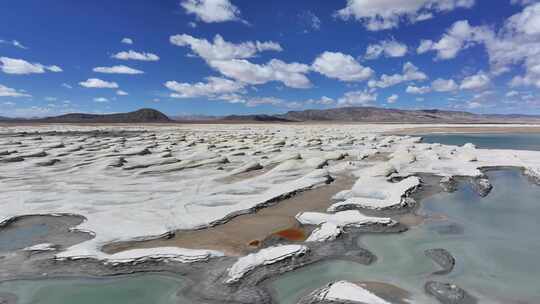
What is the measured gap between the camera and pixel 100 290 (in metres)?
5.77

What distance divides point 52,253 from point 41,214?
3.35m

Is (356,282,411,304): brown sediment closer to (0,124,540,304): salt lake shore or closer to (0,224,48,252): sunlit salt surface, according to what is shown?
(0,124,540,304): salt lake shore

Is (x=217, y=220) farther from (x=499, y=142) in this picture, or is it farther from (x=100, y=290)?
(x=499, y=142)

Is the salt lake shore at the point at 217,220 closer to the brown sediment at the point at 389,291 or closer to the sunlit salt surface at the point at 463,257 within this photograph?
the brown sediment at the point at 389,291

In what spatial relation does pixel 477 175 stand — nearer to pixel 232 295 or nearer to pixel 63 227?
pixel 232 295

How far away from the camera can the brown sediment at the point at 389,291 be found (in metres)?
5.34

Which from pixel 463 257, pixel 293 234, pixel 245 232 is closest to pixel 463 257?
pixel 463 257

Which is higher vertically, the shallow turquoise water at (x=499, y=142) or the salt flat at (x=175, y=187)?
the shallow turquoise water at (x=499, y=142)

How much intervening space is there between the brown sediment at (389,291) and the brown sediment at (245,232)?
2369mm

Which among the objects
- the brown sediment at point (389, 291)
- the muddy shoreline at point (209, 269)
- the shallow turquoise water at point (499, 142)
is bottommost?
the brown sediment at point (389, 291)

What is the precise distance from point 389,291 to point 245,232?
3724 millimetres

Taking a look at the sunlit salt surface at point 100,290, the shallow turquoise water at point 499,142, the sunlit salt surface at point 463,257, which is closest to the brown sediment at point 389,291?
the sunlit salt surface at point 463,257

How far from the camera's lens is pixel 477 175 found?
15055mm

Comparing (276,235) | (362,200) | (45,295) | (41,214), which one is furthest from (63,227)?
(362,200)
